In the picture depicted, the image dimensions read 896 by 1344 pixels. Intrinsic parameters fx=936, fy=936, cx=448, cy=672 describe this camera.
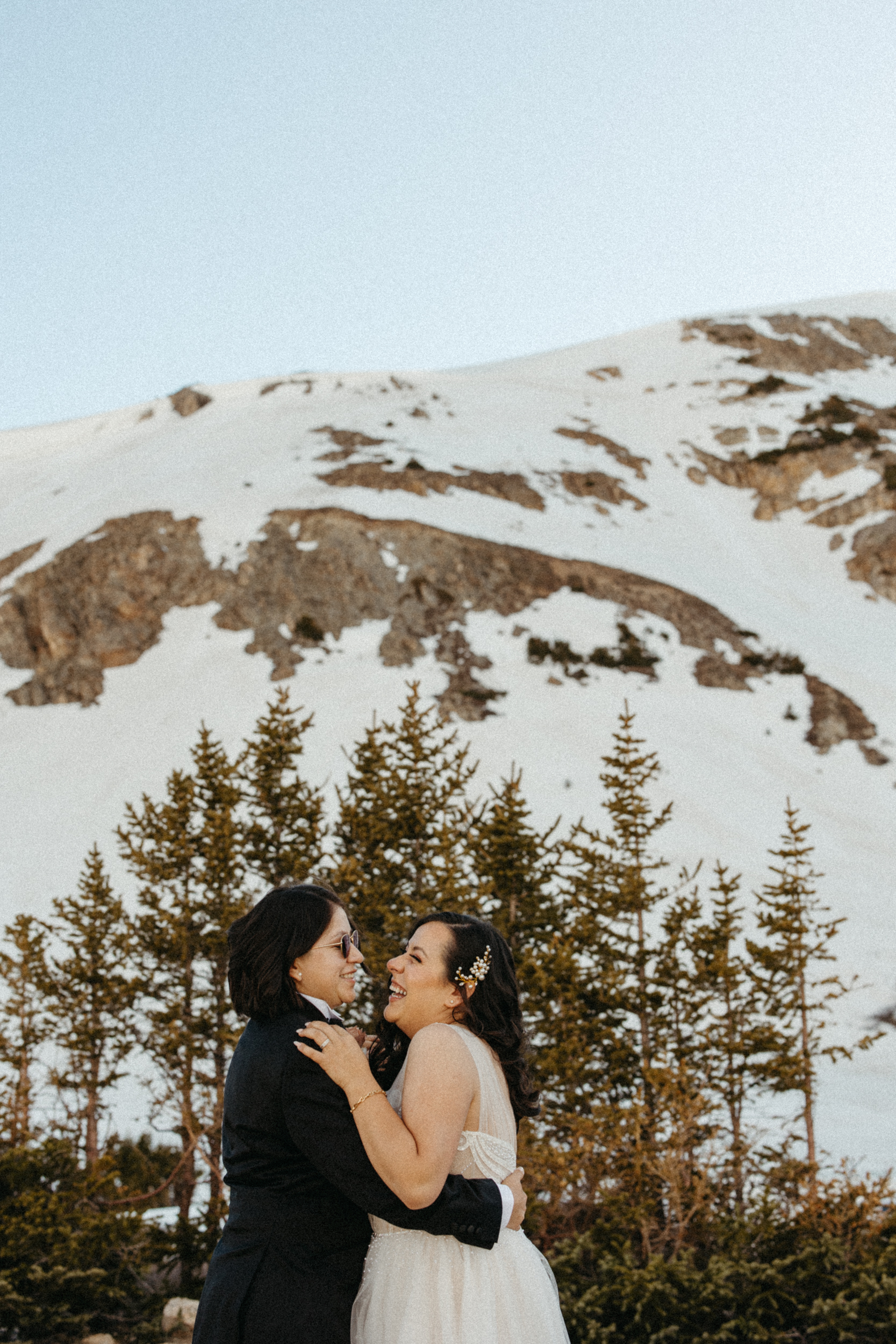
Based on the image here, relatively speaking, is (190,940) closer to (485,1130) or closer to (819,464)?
(485,1130)

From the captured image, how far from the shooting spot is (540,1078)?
1305 centimetres

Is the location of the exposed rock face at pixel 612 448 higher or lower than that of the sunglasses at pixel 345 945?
higher

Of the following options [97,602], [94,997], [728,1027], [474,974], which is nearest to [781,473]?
[97,602]

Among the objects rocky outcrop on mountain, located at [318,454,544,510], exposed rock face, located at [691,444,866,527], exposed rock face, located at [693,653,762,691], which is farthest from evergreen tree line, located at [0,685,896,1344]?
exposed rock face, located at [691,444,866,527]

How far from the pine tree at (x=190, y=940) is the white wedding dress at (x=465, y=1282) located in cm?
1054

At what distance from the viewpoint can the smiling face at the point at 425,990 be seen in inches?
134

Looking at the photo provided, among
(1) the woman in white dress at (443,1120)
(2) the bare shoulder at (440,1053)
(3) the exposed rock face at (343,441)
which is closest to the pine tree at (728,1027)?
(1) the woman in white dress at (443,1120)

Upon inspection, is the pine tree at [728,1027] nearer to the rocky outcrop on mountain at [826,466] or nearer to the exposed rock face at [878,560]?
the exposed rock face at [878,560]

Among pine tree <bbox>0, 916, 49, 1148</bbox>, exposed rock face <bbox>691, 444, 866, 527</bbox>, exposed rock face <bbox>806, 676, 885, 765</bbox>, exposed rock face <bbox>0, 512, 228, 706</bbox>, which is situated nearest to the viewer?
pine tree <bbox>0, 916, 49, 1148</bbox>

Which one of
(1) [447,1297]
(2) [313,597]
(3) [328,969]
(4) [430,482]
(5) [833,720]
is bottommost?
(1) [447,1297]

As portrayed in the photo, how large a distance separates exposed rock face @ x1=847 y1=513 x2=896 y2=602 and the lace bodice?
1774 inches

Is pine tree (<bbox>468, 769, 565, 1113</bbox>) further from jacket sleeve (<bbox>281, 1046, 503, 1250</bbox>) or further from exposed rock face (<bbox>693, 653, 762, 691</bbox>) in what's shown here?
exposed rock face (<bbox>693, 653, 762, 691</bbox>)

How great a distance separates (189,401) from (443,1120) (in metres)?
65.9

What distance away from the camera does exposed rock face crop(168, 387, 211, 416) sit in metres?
62.4
